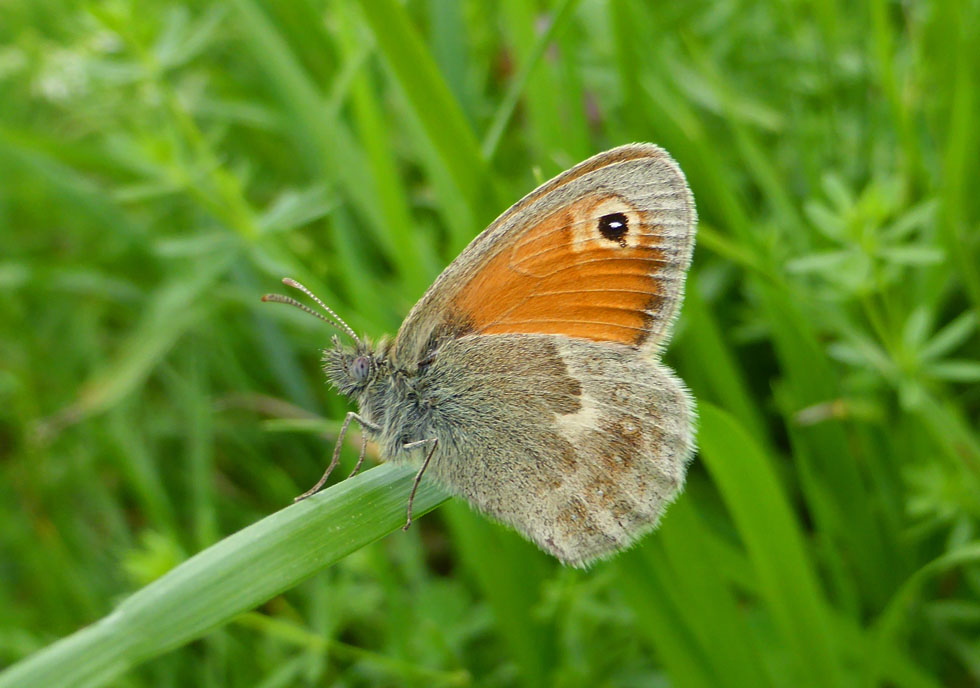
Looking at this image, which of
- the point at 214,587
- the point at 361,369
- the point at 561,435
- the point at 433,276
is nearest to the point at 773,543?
the point at 561,435

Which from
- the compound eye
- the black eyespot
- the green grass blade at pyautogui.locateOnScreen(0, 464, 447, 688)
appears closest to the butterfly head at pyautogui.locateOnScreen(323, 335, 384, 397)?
the compound eye

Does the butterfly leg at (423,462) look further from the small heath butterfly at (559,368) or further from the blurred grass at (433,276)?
the blurred grass at (433,276)

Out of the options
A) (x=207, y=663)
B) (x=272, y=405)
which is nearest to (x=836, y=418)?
(x=272, y=405)

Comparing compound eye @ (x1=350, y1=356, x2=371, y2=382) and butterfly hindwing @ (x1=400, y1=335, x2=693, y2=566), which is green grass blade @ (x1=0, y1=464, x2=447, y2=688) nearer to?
butterfly hindwing @ (x1=400, y1=335, x2=693, y2=566)

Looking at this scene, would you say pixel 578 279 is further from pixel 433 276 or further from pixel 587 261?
pixel 433 276

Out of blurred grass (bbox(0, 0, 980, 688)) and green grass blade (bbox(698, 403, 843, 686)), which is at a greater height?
blurred grass (bbox(0, 0, 980, 688))

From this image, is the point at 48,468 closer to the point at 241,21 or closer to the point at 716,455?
the point at 241,21

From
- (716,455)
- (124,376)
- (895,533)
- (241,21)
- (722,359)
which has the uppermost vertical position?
(241,21)
